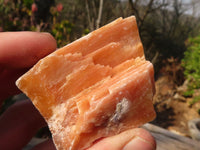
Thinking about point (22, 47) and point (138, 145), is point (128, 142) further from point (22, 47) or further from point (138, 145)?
point (22, 47)

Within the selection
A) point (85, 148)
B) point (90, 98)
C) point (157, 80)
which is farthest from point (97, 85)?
point (157, 80)

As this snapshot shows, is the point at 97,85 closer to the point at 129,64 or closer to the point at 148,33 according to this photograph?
the point at 129,64

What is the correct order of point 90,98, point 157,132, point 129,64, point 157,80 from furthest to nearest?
point 157,80 < point 157,132 < point 129,64 < point 90,98

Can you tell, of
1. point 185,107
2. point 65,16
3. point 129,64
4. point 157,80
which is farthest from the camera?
point 65,16

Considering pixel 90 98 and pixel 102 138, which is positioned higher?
pixel 90 98

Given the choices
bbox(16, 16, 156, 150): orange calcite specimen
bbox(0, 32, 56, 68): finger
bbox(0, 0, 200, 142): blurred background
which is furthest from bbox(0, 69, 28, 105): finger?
bbox(0, 0, 200, 142): blurred background

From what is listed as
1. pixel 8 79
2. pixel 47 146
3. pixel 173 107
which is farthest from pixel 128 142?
pixel 173 107

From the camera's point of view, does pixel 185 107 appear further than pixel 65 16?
No
